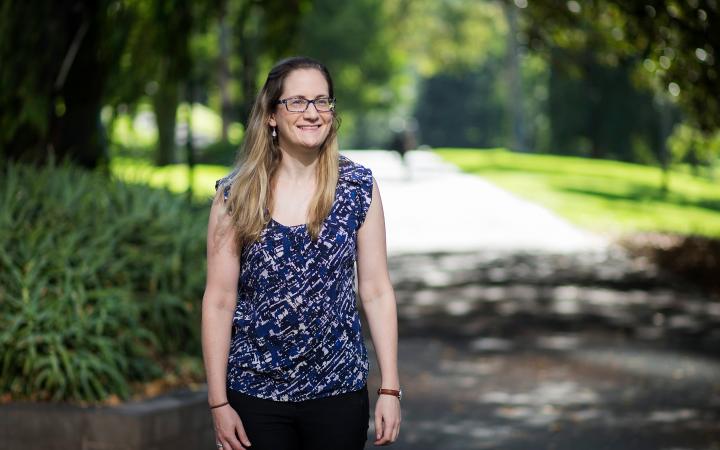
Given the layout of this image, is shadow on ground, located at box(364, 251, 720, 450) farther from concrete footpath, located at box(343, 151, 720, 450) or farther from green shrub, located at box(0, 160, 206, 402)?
green shrub, located at box(0, 160, 206, 402)

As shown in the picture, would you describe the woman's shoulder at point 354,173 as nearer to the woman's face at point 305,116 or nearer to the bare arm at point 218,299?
the woman's face at point 305,116

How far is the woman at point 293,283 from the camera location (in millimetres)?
3234

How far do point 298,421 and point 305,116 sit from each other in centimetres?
82

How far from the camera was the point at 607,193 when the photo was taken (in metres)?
31.4

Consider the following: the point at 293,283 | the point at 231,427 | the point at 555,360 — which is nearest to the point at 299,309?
the point at 293,283

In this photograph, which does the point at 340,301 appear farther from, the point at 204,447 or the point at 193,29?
the point at 193,29

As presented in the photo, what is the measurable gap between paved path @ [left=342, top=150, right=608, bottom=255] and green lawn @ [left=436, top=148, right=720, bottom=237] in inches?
29.9

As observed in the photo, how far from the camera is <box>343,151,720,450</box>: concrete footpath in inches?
279

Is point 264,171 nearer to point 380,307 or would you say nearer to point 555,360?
point 380,307

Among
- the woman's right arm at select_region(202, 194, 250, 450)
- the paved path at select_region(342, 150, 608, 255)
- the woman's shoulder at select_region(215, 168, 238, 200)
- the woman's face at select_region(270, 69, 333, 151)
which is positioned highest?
the woman's face at select_region(270, 69, 333, 151)

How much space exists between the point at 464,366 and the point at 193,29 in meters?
3.48

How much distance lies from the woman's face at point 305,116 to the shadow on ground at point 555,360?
3.68 metres

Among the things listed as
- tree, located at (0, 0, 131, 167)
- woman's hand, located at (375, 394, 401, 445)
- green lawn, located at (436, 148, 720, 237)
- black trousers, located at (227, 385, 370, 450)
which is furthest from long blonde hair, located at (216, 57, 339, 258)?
green lawn, located at (436, 148, 720, 237)

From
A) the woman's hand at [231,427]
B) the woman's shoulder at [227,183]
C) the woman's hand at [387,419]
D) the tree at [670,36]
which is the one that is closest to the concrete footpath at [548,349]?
→ the tree at [670,36]
